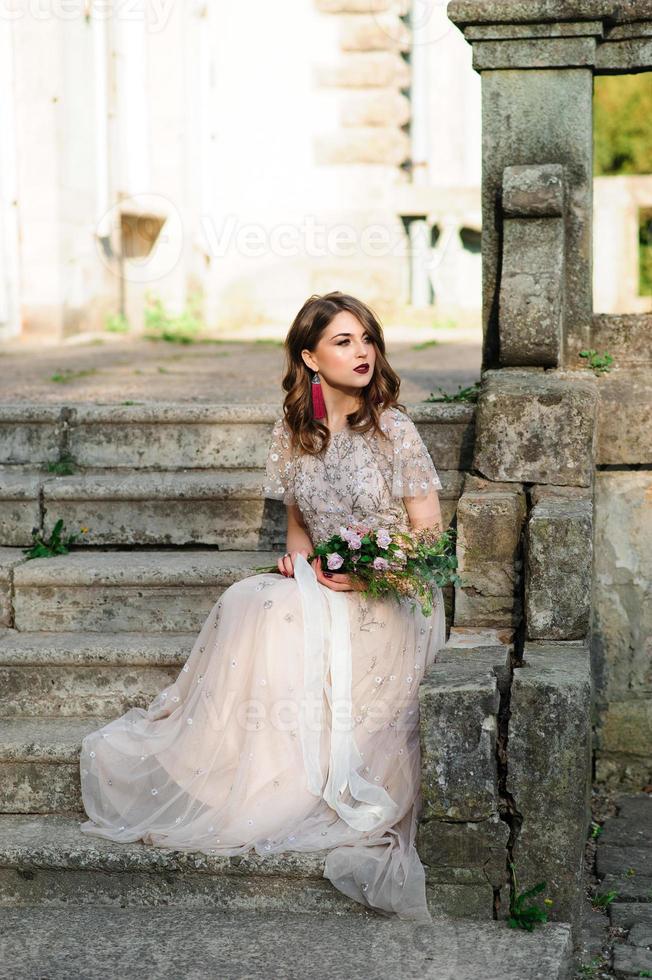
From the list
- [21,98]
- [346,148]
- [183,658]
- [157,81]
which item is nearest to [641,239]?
[346,148]

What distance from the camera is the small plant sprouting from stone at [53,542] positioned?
4867mm

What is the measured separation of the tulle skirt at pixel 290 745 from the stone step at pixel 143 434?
1284mm

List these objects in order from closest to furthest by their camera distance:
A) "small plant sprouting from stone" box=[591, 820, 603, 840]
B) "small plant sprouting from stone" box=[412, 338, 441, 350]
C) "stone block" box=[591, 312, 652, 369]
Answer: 1. "small plant sprouting from stone" box=[591, 820, 603, 840]
2. "stone block" box=[591, 312, 652, 369]
3. "small plant sprouting from stone" box=[412, 338, 441, 350]

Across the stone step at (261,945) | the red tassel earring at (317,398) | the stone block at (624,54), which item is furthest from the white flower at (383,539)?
the stone block at (624,54)

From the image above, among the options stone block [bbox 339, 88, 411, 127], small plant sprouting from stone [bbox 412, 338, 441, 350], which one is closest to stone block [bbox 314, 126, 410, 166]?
stone block [bbox 339, 88, 411, 127]

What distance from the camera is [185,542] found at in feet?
16.1

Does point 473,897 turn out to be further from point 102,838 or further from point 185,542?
point 185,542

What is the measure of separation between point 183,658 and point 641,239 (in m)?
13.2

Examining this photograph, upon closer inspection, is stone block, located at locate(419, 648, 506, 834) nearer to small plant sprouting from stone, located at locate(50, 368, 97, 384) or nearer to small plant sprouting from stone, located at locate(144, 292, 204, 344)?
small plant sprouting from stone, located at locate(50, 368, 97, 384)

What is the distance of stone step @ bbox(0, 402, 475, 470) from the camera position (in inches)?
201

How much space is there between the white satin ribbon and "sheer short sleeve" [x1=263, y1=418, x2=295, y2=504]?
493 mm

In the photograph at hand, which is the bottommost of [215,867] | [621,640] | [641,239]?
[215,867]

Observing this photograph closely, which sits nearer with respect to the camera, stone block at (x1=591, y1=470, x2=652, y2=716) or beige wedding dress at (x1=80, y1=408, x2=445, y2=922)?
beige wedding dress at (x1=80, y1=408, x2=445, y2=922)

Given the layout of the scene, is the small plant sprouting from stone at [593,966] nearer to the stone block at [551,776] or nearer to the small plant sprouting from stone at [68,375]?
the stone block at [551,776]
